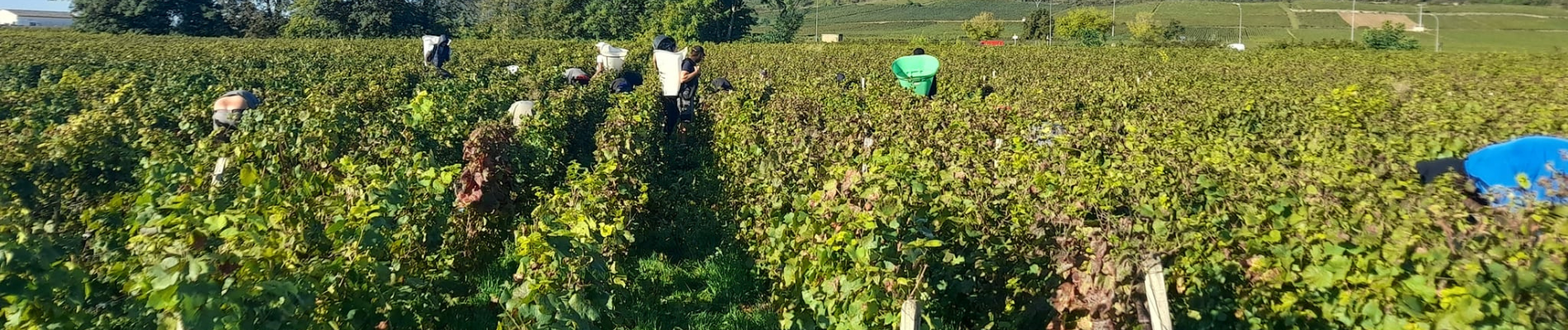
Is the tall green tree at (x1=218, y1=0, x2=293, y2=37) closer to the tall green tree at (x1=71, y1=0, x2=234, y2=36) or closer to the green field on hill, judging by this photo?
the tall green tree at (x1=71, y1=0, x2=234, y2=36)

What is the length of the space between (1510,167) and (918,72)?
22.1 feet

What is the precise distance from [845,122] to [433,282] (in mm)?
3939

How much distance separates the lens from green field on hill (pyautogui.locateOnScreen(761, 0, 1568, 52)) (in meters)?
64.4

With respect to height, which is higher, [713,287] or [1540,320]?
[1540,320]

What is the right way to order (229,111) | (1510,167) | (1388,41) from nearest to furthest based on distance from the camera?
1. (1510,167)
2. (229,111)
3. (1388,41)

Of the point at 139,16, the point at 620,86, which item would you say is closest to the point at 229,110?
the point at 620,86

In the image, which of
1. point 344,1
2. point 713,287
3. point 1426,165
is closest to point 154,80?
point 713,287

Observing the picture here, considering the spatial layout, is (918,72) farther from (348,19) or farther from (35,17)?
(35,17)

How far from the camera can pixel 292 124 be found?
6.84 m

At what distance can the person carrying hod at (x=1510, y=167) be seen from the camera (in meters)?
4.41

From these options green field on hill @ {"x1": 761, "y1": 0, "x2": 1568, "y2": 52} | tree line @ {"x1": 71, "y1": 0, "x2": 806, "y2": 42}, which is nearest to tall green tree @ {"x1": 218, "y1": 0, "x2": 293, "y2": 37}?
tree line @ {"x1": 71, "y1": 0, "x2": 806, "y2": 42}

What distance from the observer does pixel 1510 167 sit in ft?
15.8

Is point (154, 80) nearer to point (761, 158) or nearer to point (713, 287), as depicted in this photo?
point (761, 158)

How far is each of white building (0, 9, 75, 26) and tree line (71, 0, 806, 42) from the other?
226 ft
